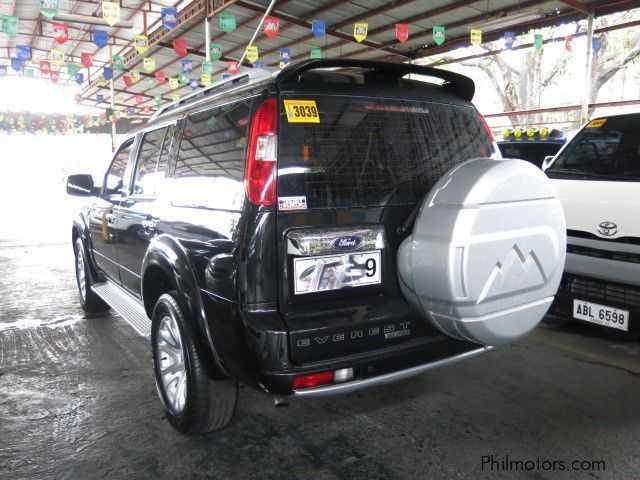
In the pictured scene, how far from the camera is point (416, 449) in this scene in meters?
2.39

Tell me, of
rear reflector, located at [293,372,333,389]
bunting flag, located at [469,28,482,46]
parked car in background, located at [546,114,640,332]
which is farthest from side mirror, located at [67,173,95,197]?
bunting flag, located at [469,28,482,46]

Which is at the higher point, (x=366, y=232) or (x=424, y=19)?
(x=424, y=19)

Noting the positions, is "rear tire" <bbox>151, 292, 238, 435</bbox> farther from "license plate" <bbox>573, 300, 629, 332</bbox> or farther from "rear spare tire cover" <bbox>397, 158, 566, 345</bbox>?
"license plate" <bbox>573, 300, 629, 332</bbox>

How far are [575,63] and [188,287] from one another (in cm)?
2561

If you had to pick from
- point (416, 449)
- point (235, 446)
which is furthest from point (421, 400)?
point (235, 446)

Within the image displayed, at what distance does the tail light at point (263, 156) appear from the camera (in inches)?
76.8

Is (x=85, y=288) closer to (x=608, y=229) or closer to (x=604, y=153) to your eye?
(x=608, y=229)

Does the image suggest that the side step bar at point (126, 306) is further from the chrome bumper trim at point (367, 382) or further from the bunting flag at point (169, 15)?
the bunting flag at point (169, 15)

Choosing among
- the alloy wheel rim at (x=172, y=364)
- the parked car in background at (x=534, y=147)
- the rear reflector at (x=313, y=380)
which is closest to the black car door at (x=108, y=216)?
the alloy wheel rim at (x=172, y=364)

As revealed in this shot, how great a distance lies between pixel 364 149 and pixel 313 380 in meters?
1.00

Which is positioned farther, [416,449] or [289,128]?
[416,449]

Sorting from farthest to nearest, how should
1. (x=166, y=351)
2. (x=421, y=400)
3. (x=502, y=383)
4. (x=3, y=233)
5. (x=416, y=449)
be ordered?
(x=3, y=233) → (x=502, y=383) → (x=421, y=400) → (x=166, y=351) → (x=416, y=449)

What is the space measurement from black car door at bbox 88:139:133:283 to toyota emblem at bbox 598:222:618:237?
3.31 m

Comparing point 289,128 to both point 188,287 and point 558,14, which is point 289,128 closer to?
point 188,287
